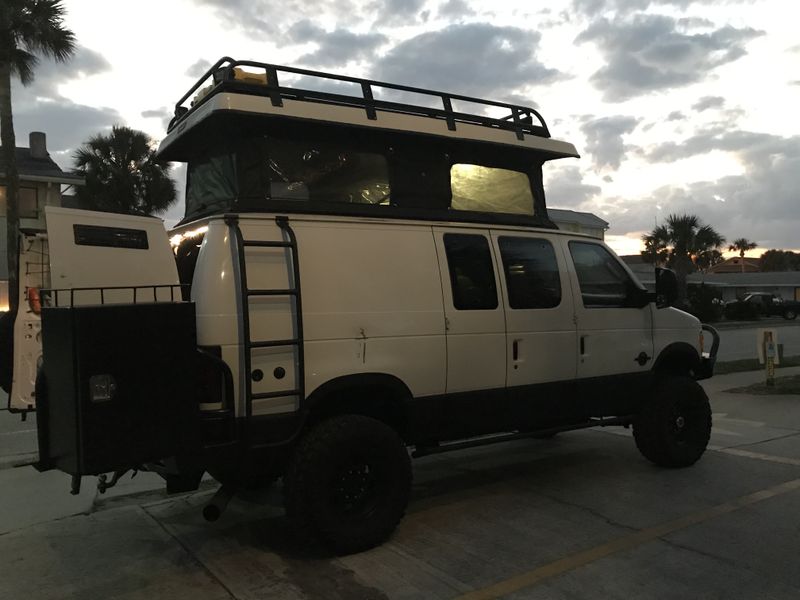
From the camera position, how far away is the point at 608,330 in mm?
5562

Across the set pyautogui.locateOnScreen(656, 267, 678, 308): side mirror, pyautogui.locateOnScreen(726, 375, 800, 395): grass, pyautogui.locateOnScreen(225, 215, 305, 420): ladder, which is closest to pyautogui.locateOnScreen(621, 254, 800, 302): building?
pyautogui.locateOnScreen(726, 375, 800, 395): grass

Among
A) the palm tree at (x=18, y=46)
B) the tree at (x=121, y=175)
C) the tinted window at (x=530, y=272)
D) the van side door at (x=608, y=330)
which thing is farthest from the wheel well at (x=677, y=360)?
the tree at (x=121, y=175)

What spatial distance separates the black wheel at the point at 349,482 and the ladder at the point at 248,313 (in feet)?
1.03

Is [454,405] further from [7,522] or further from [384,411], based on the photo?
[7,522]

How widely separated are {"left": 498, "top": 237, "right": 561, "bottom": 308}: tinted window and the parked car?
35266mm

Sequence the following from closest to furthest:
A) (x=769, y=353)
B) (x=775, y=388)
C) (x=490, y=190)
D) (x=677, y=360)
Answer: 1. (x=490, y=190)
2. (x=677, y=360)
3. (x=775, y=388)
4. (x=769, y=353)

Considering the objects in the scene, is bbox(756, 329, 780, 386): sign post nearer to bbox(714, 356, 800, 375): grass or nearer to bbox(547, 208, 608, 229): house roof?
bbox(714, 356, 800, 375): grass

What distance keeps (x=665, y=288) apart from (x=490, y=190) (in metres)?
1.83

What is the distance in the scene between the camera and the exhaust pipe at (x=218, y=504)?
3.98 metres

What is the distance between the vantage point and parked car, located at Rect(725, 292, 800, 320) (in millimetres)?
36156

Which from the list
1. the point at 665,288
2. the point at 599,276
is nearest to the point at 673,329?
the point at 665,288

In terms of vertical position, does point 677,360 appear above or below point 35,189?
below

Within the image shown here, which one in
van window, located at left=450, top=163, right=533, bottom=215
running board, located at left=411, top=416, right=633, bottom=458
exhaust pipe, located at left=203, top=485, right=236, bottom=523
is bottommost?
exhaust pipe, located at left=203, top=485, right=236, bottom=523

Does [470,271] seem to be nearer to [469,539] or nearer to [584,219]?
[469,539]
